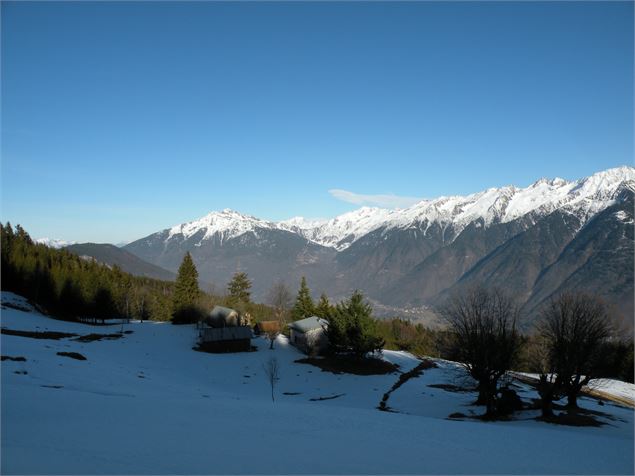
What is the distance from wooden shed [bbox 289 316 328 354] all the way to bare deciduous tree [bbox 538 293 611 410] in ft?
122

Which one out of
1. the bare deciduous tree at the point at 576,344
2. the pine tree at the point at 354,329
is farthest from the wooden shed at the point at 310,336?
the bare deciduous tree at the point at 576,344

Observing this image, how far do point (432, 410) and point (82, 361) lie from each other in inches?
1249

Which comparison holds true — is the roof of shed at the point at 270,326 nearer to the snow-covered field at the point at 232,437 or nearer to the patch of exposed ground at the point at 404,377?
the patch of exposed ground at the point at 404,377

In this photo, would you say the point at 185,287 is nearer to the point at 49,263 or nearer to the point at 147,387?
the point at 49,263

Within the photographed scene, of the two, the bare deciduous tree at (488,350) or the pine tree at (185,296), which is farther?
the pine tree at (185,296)

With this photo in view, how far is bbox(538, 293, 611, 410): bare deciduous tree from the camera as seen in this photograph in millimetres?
34781

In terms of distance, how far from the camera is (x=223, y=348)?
65188 mm

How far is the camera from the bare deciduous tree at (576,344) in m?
34.8

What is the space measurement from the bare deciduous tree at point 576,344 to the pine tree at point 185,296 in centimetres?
6901

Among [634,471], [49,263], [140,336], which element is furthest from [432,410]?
[49,263]

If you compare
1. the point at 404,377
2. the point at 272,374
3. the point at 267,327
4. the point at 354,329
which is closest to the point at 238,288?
the point at 267,327

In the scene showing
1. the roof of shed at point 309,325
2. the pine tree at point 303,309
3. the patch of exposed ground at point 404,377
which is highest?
the pine tree at point 303,309

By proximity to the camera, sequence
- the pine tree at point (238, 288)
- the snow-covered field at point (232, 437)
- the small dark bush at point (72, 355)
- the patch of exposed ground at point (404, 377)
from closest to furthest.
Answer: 1. the snow-covered field at point (232, 437)
2. the small dark bush at point (72, 355)
3. the patch of exposed ground at point (404, 377)
4. the pine tree at point (238, 288)

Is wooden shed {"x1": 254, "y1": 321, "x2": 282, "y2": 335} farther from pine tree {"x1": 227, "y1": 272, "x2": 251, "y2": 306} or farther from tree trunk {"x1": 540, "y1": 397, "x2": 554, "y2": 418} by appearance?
tree trunk {"x1": 540, "y1": 397, "x2": 554, "y2": 418}
